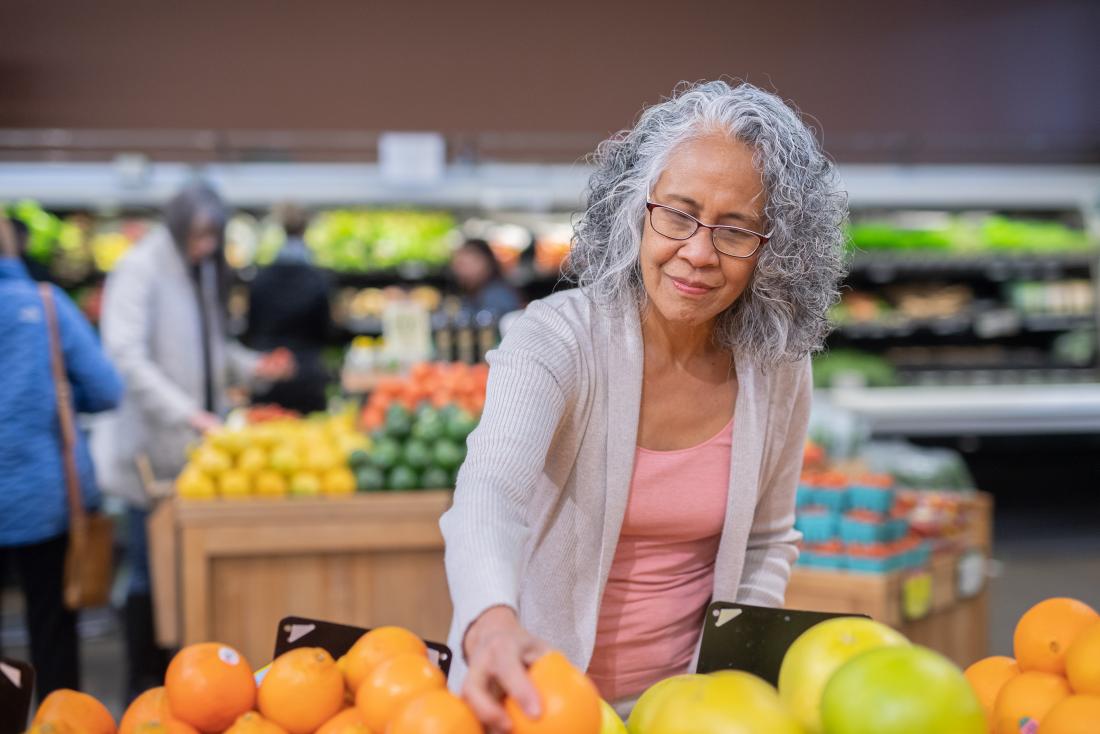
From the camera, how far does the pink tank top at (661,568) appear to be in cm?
156

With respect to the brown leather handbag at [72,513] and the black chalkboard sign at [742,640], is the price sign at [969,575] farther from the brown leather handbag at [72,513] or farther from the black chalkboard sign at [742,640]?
the brown leather handbag at [72,513]

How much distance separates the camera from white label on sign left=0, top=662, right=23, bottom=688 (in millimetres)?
1208

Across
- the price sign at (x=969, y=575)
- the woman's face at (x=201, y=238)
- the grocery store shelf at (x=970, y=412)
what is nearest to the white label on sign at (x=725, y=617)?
the price sign at (x=969, y=575)

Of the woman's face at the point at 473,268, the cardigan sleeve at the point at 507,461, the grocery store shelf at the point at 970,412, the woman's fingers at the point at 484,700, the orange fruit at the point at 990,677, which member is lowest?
the grocery store shelf at the point at 970,412

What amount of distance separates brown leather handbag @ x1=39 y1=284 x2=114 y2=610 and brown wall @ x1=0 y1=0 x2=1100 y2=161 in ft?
10.1

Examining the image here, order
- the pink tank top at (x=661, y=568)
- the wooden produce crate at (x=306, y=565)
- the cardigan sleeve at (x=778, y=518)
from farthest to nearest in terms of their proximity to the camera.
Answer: the wooden produce crate at (x=306, y=565) < the cardigan sleeve at (x=778, y=518) < the pink tank top at (x=661, y=568)

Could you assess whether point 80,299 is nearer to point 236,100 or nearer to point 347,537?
point 236,100

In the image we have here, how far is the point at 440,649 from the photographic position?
4.25ft

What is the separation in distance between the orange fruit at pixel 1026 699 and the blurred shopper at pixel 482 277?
14.2ft

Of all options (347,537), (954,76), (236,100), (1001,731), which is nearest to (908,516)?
(347,537)

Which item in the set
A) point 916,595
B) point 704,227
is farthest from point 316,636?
point 916,595

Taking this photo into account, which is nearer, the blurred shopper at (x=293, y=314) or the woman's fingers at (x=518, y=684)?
the woman's fingers at (x=518, y=684)

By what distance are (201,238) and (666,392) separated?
2875 mm

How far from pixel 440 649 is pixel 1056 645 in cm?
76
